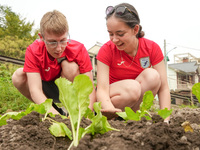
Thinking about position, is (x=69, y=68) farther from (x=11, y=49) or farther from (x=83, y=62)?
(x=11, y=49)

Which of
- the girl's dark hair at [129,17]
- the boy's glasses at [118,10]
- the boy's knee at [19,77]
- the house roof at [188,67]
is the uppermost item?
the boy's glasses at [118,10]

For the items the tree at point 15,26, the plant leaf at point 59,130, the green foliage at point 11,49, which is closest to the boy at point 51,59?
the plant leaf at point 59,130

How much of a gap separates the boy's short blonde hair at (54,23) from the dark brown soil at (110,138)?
3.78 ft

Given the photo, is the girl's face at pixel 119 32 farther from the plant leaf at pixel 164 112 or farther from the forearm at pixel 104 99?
the plant leaf at pixel 164 112

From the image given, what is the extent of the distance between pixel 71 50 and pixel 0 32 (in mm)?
12189

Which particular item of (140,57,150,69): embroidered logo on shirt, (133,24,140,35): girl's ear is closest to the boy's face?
(133,24,140,35): girl's ear

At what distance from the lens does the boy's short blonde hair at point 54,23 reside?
1.95m

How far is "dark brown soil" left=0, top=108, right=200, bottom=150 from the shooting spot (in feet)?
2.28

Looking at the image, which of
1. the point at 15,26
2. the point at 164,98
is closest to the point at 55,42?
the point at 164,98

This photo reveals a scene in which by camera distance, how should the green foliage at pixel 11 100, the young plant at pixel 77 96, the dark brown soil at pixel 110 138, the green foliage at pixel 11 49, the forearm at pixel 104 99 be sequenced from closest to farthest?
the dark brown soil at pixel 110 138 < the young plant at pixel 77 96 < the forearm at pixel 104 99 < the green foliage at pixel 11 100 < the green foliage at pixel 11 49

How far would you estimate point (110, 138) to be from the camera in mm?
777

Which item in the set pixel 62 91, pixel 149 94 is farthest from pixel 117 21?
pixel 62 91

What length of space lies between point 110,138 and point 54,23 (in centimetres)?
145

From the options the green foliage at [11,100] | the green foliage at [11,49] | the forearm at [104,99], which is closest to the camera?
the forearm at [104,99]
